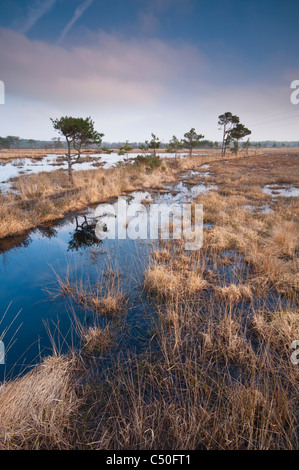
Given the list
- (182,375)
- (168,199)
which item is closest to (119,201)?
(168,199)

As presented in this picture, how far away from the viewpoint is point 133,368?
2.88m

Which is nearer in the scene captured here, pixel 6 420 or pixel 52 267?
pixel 6 420

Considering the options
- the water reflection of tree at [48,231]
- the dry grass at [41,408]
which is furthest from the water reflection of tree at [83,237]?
the dry grass at [41,408]

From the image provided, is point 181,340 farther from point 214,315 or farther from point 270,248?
point 270,248

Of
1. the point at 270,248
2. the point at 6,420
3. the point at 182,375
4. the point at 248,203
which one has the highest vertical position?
the point at 248,203

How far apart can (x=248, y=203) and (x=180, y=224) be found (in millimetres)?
6086

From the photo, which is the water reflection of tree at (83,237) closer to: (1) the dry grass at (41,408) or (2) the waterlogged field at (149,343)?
(2) the waterlogged field at (149,343)

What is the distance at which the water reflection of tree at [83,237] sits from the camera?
23.7ft

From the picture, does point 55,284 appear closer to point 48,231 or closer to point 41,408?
point 41,408

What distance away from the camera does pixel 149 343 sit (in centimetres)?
333

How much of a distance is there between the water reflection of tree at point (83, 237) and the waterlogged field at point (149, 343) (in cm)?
10

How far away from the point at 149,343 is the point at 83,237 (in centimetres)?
567

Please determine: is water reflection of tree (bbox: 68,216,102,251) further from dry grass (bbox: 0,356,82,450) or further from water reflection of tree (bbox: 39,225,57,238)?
dry grass (bbox: 0,356,82,450)

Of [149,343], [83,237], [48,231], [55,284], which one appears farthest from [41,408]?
[48,231]
